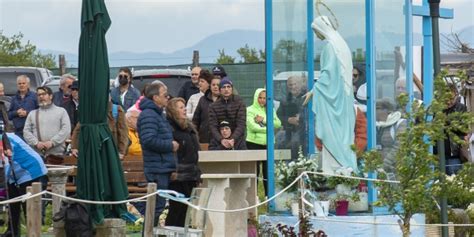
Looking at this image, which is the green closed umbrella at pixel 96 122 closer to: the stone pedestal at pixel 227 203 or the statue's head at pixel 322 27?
the stone pedestal at pixel 227 203

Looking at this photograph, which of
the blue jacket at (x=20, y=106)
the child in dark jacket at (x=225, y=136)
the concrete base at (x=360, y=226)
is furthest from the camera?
the blue jacket at (x=20, y=106)

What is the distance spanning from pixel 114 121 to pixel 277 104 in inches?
115

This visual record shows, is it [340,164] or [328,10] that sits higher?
[328,10]

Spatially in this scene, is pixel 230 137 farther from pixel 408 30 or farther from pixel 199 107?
pixel 408 30

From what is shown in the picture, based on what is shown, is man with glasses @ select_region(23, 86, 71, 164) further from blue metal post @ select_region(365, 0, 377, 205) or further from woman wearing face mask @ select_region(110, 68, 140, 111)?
blue metal post @ select_region(365, 0, 377, 205)

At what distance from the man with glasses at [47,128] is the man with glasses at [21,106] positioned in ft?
3.56

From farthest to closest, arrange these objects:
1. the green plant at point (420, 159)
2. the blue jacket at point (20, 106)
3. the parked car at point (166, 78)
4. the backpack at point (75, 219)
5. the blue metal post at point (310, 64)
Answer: the parked car at point (166, 78) → the blue jacket at point (20, 106) → the blue metal post at point (310, 64) → the backpack at point (75, 219) → the green plant at point (420, 159)

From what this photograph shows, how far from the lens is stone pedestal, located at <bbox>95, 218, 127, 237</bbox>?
49.5ft

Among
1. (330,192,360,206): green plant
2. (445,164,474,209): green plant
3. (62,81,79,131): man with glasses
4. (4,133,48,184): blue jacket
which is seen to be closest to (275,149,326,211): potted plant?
(330,192,360,206): green plant

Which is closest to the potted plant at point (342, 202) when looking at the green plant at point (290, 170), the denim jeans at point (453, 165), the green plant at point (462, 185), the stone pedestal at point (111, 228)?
the green plant at point (290, 170)

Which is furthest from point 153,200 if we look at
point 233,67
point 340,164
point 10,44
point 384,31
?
point 10,44

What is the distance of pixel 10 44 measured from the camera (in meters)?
53.4

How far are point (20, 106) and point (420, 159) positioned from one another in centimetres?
974

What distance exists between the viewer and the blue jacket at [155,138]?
57.9 feet
